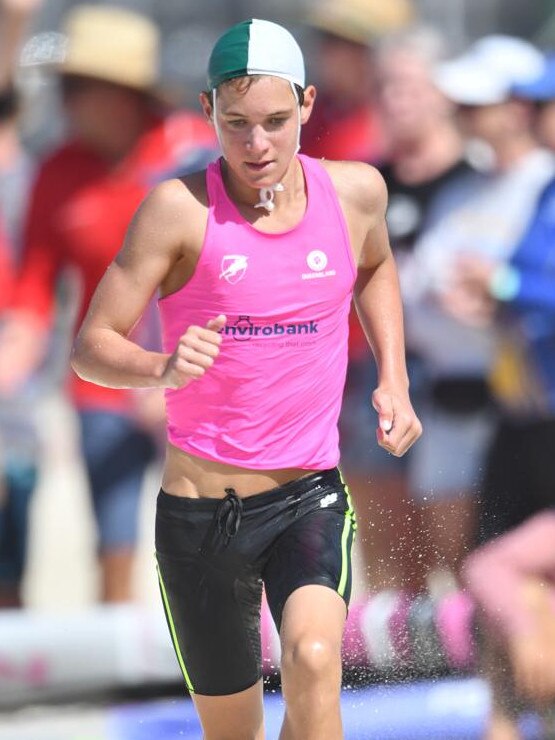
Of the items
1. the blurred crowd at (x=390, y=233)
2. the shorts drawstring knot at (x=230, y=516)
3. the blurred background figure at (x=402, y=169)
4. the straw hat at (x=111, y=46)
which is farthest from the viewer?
the straw hat at (x=111, y=46)

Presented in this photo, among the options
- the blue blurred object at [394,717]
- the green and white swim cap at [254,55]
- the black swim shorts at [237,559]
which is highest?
the green and white swim cap at [254,55]

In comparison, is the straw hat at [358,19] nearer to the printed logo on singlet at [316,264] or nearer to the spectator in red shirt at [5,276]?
the spectator in red shirt at [5,276]

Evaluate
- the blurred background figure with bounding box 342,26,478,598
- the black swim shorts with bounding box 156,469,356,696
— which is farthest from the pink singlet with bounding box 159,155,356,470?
the blurred background figure with bounding box 342,26,478,598

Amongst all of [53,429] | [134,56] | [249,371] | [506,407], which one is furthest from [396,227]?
[249,371]

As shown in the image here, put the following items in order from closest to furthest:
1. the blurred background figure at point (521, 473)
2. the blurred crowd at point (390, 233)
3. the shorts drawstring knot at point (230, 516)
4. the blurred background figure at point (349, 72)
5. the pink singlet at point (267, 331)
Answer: the pink singlet at point (267, 331) → the shorts drawstring knot at point (230, 516) → the blurred background figure at point (521, 473) → the blurred crowd at point (390, 233) → the blurred background figure at point (349, 72)

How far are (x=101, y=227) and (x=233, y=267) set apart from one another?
2.31m

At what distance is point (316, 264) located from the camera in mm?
4016

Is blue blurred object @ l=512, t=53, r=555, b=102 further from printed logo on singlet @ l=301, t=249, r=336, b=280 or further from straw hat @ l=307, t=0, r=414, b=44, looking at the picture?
printed logo on singlet @ l=301, t=249, r=336, b=280

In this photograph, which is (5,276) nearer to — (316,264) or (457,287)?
(457,287)

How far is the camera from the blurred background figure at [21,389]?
6371mm

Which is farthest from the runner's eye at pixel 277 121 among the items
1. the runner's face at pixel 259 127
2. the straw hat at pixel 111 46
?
the straw hat at pixel 111 46

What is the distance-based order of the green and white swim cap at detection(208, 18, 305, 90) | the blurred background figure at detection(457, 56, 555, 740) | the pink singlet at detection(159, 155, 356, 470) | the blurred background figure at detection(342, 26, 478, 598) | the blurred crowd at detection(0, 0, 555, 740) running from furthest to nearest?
the blurred background figure at detection(342, 26, 478, 598)
the blurred crowd at detection(0, 0, 555, 740)
the blurred background figure at detection(457, 56, 555, 740)
the pink singlet at detection(159, 155, 356, 470)
the green and white swim cap at detection(208, 18, 305, 90)

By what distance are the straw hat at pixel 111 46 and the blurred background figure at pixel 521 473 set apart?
151cm

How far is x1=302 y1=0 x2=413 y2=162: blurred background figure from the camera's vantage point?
6047 millimetres
